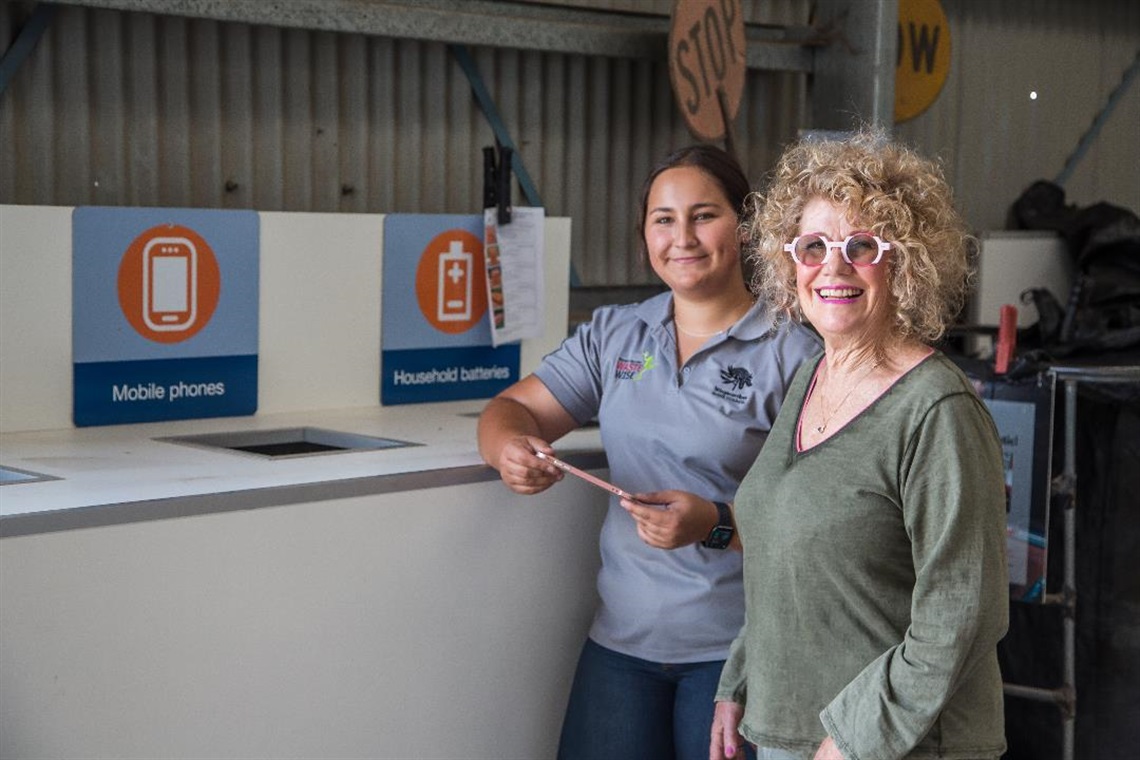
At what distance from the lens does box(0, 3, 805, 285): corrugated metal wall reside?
333 centimetres

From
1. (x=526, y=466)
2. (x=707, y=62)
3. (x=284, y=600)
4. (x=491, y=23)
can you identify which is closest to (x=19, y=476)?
(x=284, y=600)

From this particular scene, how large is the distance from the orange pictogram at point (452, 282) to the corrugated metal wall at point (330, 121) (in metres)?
0.83

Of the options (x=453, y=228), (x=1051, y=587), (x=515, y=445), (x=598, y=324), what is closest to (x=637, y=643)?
(x=515, y=445)

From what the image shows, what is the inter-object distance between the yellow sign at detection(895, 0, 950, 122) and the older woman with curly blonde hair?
3621mm

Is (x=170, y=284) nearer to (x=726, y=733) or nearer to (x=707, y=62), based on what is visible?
(x=726, y=733)

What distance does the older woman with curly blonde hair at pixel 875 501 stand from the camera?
1404 millimetres

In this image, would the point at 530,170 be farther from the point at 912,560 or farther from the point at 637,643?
the point at 912,560

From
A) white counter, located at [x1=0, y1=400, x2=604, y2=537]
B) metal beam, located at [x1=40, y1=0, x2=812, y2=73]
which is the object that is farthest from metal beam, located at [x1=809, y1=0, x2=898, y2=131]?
white counter, located at [x1=0, y1=400, x2=604, y2=537]

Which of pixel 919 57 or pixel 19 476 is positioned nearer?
pixel 19 476

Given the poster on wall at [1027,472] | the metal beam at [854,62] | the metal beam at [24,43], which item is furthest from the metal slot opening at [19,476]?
the metal beam at [854,62]

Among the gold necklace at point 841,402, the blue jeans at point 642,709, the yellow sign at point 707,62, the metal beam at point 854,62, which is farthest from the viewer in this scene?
the metal beam at point 854,62

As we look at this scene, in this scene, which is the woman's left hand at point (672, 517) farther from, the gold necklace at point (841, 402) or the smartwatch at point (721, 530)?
the gold necklace at point (841, 402)

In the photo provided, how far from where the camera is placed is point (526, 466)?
6.98 feet

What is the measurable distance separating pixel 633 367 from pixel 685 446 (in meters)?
0.17
